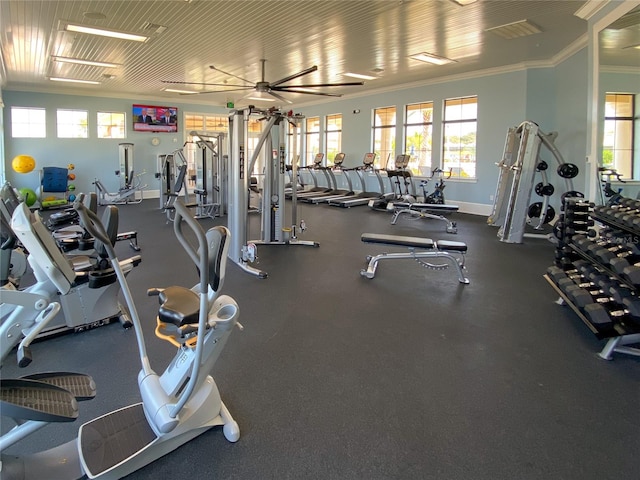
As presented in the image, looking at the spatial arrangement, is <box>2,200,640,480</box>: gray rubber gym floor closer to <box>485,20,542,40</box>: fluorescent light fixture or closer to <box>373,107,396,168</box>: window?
<box>485,20,542,40</box>: fluorescent light fixture

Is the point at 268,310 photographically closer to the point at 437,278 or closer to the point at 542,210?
the point at 437,278

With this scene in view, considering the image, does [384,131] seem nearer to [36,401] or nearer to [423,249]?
[423,249]

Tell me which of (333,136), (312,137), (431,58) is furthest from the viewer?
(312,137)

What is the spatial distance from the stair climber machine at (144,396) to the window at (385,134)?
30.9ft

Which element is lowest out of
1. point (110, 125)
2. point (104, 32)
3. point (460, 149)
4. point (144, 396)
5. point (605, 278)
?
point (144, 396)

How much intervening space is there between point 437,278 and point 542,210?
12.8ft

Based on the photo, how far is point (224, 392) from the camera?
2172 mm

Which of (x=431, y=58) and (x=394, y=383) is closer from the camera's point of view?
(x=394, y=383)

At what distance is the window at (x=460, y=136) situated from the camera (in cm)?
874

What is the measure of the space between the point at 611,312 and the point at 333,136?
10.3 m

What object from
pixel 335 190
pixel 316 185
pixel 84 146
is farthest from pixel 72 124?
pixel 335 190

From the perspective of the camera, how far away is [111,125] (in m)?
11.4

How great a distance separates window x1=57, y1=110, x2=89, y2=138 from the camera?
34.9 feet

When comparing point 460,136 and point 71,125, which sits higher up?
point 71,125
